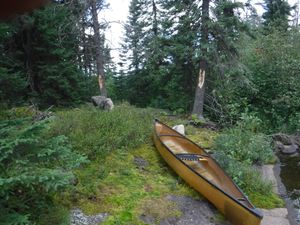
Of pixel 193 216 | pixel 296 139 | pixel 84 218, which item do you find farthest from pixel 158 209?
pixel 296 139

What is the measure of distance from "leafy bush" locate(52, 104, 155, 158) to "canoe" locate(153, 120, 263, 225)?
22.7 inches

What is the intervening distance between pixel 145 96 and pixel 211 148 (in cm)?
908

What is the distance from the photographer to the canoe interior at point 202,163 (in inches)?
242

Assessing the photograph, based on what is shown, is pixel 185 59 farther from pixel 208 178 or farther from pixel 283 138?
pixel 208 178

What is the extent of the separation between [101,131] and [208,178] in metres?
2.70

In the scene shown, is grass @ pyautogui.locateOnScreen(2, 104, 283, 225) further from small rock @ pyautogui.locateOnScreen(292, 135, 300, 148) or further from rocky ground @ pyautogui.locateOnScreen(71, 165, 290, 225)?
small rock @ pyautogui.locateOnScreen(292, 135, 300, 148)

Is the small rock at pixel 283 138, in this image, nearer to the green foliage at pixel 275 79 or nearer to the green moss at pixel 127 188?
the green foliage at pixel 275 79

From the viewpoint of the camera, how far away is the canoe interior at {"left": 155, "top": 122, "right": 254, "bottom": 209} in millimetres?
6137

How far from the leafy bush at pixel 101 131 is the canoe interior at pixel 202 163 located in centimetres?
60

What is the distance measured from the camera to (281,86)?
13102 millimetres

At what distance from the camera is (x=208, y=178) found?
6996mm

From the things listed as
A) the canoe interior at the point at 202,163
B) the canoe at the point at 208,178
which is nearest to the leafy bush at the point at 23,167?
the canoe at the point at 208,178

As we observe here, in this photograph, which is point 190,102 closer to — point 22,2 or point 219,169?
point 219,169

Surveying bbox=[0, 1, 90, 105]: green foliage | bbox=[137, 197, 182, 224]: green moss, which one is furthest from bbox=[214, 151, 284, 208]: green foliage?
bbox=[0, 1, 90, 105]: green foliage
